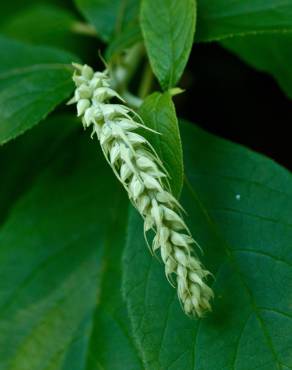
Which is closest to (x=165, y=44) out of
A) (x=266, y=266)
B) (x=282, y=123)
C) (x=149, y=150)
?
(x=149, y=150)

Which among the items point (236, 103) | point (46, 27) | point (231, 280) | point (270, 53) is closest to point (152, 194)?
point (231, 280)

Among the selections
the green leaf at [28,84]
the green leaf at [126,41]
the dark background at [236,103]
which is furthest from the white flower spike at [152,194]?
the dark background at [236,103]

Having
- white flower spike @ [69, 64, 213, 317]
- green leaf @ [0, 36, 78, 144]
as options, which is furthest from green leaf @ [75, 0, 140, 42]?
white flower spike @ [69, 64, 213, 317]

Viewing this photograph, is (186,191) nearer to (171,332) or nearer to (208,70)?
(171,332)

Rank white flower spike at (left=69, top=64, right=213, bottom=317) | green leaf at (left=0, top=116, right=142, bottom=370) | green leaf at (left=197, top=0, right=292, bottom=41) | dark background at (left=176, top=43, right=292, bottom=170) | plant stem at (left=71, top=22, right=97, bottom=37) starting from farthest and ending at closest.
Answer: plant stem at (left=71, top=22, right=97, bottom=37) < dark background at (left=176, top=43, right=292, bottom=170) < green leaf at (left=0, top=116, right=142, bottom=370) < green leaf at (left=197, top=0, right=292, bottom=41) < white flower spike at (left=69, top=64, right=213, bottom=317)

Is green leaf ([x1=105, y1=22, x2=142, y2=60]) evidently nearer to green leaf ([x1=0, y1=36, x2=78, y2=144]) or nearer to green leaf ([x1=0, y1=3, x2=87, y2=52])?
green leaf ([x1=0, y1=36, x2=78, y2=144])
